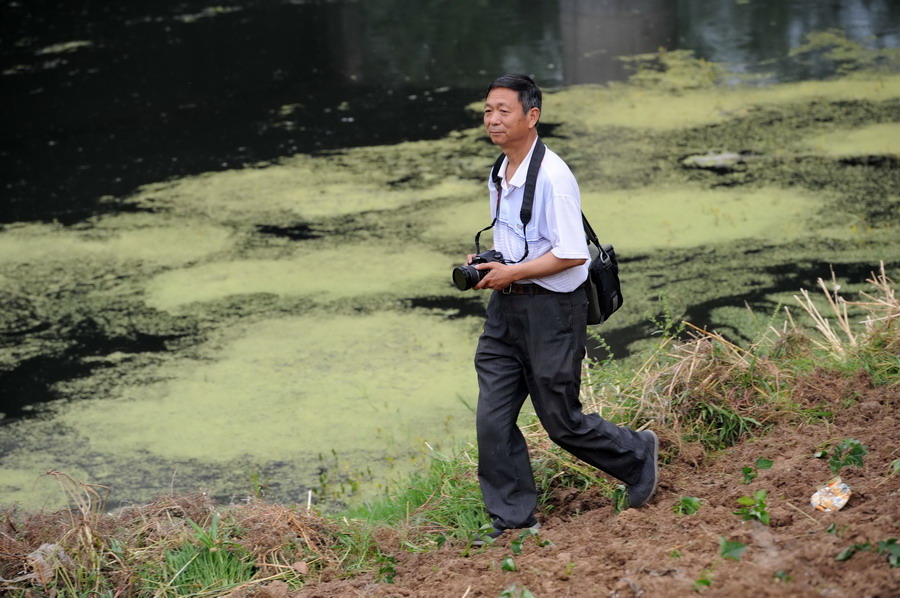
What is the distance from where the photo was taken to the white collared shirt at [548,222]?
250 cm

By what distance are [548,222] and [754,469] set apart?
83 cm

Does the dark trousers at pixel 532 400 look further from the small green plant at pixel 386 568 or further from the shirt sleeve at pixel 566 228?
the small green plant at pixel 386 568

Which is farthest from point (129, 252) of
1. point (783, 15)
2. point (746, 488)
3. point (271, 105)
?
point (783, 15)

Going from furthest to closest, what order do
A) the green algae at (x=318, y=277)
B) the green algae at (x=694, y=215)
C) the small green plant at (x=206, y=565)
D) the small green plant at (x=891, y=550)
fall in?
1. the green algae at (x=694, y=215)
2. the green algae at (x=318, y=277)
3. the small green plant at (x=206, y=565)
4. the small green plant at (x=891, y=550)

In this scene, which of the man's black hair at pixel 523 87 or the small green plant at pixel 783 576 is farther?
the man's black hair at pixel 523 87

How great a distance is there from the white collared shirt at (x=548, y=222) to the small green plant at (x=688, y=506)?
55 cm

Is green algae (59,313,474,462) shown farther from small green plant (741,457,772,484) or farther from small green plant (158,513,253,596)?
small green plant (741,457,772,484)

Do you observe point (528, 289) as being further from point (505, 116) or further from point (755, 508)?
point (755, 508)

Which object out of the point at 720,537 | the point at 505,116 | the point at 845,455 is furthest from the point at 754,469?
the point at 505,116

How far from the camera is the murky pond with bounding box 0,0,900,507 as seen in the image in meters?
3.94

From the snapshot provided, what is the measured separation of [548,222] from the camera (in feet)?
8.29

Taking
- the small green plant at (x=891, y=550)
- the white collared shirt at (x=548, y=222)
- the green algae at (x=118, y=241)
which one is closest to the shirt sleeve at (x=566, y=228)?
the white collared shirt at (x=548, y=222)

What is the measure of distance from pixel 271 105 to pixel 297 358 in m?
3.74

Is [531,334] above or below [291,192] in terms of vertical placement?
above
